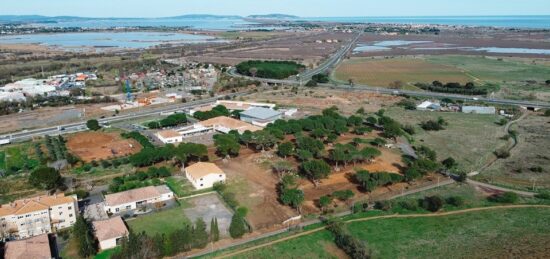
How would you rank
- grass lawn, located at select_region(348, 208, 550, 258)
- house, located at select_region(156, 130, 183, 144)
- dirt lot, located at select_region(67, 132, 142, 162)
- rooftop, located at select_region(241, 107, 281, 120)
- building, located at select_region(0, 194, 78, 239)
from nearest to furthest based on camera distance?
1. grass lawn, located at select_region(348, 208, 550, 258)
2. building, located at select_region(0, 194, 78, 239)
3. dirt lot, located at select_region(67, 132, 142, 162)
4. house, located at select_region(156, 130, 183, 144)
5. rooftop, located at select_region(241, 107, 281, 120)

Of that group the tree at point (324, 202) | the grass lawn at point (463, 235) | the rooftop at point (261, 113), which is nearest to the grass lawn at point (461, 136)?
the grass lawn at point (463, 235)

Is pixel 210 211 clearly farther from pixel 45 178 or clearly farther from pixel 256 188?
pixel 45 178

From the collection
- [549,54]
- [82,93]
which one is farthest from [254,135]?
[549,54]

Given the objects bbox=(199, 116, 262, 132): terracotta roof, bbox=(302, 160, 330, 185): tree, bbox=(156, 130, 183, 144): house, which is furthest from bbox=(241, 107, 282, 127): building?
bbox=(302, 160, 330, 185): tree

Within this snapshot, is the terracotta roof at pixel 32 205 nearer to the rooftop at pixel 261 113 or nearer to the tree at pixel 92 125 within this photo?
the tree at pixel 92 125

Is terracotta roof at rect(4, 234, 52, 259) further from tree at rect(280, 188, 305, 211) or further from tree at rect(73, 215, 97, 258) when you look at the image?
tree at rect(280, 188, 305, 211)

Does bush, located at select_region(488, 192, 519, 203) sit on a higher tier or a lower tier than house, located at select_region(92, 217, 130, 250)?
higher

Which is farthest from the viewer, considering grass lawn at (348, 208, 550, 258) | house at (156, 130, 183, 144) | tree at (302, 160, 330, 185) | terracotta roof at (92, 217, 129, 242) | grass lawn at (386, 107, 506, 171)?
house at (156, 130, 183, 144)

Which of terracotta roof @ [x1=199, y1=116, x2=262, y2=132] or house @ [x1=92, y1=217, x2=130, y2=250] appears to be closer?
house @ [x1=92, y1=217, x2=130, y2=250]

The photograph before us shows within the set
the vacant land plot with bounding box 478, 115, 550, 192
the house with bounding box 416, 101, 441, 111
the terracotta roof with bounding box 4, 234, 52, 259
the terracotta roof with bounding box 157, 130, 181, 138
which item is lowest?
the terracotta roof with bounding box 4, 234, 52, 259
